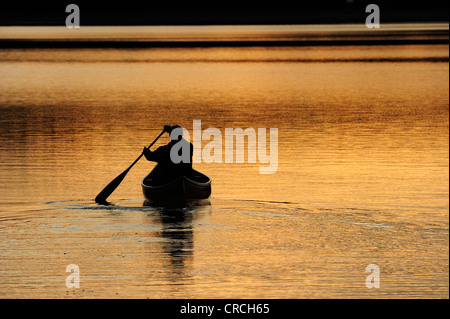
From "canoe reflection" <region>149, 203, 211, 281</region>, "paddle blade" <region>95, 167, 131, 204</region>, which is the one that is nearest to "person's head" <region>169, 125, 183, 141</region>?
"canoe reflection" <region>149, 203, 211, 281</region>

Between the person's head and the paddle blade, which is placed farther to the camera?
the paddle blade

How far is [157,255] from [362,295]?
2613mm

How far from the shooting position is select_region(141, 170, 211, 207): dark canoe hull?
13.9 meters

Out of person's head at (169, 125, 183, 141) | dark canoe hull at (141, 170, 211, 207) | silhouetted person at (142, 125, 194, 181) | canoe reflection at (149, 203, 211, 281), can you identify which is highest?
person's head at (169, 125, 183, 141)

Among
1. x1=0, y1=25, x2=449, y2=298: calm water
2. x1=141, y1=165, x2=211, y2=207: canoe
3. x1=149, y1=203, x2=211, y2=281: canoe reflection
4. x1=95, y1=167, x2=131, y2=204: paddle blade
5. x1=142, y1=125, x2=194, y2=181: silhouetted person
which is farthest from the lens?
x1=95, y1=167, x2=131, y2=204: paddle blade

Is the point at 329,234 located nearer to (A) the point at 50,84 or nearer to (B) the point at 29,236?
(B) the point at 29,236

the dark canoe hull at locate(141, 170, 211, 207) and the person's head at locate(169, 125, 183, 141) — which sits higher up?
the person's head at locate(169, 125, 183, 141)

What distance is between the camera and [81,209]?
546 inches

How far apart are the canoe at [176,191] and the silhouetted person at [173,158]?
0.13m

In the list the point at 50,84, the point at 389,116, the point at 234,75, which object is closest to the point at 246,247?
the point at 389,116

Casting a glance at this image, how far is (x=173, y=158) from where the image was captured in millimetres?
14070

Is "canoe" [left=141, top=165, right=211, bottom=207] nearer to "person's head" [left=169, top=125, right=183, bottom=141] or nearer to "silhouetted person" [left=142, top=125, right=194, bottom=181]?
"silhouetted person" [left=142, top=125, right=194, bottom=181]

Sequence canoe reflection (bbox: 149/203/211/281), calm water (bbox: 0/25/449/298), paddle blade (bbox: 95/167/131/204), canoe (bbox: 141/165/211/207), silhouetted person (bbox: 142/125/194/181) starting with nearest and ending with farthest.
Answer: calm water (bbox: 0/25/449/298) < canoe reflection (bbox: 149/203/211/281) < canoe (bbox: 141/165/211/207) < silhouetted person (bbox: 142/125/194/181) < paddle blade (bbox: 95/167/131/204)

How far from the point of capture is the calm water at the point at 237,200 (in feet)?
34.2
